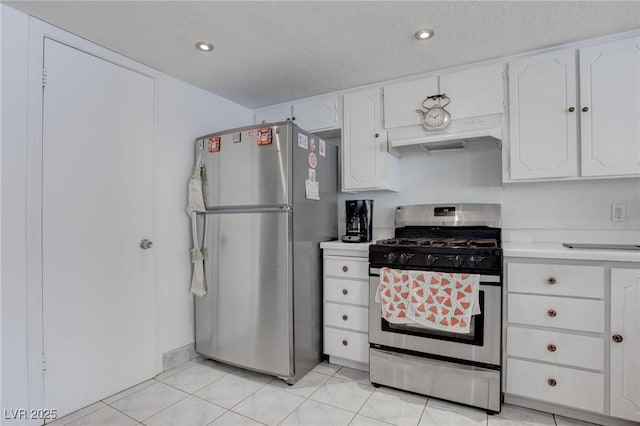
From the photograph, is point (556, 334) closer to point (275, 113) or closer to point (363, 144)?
point (363, 144)

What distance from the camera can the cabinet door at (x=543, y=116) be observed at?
2002 mm

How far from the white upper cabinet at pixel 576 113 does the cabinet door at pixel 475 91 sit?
0.08 meters

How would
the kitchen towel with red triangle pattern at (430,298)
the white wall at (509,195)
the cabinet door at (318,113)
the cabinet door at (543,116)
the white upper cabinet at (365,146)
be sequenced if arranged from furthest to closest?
the cabinet door at (318,113) → the white upper cabinet at (365,146) → the white wall at (509,195) → the cabinet door at (543,116) → the kitchen towel with red triangle pattern at (430,298)

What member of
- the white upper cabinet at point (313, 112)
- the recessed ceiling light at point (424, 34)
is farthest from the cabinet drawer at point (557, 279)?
the white upper cabinet at point (313, 112)

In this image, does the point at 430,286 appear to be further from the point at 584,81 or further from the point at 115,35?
the point at 115,35

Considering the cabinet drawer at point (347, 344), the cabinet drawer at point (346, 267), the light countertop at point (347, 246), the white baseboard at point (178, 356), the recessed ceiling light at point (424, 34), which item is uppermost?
the recessed ceiling light at point (424, 34)

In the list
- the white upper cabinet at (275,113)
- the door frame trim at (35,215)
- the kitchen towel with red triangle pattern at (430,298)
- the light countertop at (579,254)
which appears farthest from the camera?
the white upper cabinet at (275,113)

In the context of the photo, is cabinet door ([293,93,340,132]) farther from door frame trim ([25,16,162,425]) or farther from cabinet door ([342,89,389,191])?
door frame trim ([25,16,162,425])

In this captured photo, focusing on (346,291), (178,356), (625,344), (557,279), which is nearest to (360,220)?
(346,291)

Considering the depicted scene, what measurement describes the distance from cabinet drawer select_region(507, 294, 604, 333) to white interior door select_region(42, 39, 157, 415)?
2.44m

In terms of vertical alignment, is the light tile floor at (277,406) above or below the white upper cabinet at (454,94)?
below

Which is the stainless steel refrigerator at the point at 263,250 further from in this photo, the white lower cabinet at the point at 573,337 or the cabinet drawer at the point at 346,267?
the white lower cabinet at the point at 573,337

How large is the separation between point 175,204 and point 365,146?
5.28ft

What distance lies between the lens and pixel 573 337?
1735 millimetres
